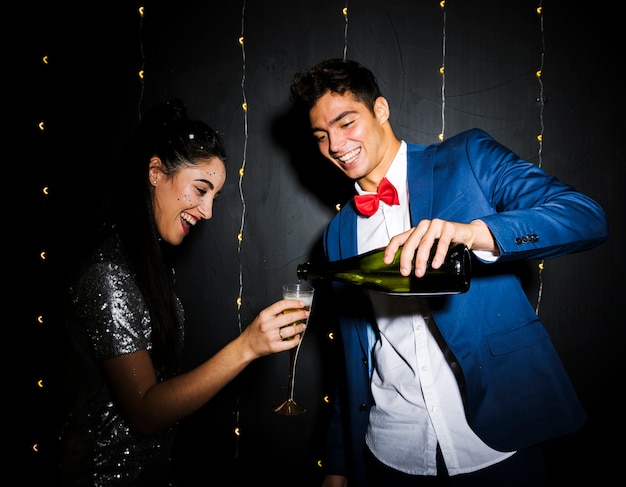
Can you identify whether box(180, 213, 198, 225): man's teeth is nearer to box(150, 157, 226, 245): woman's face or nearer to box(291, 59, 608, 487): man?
box(150, 157, 226, 245): woman's face

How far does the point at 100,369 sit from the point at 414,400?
43.3 inches

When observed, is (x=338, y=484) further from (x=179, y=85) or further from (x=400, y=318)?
(x=179, y=85)

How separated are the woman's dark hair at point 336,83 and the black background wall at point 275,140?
29.1 inches

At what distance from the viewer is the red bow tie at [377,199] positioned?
1.70m

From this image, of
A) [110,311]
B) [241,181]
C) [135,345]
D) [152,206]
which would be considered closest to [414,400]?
[135,345]

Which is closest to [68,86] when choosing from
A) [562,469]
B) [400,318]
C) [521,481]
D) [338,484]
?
[400,318]

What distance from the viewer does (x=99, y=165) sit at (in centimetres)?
269

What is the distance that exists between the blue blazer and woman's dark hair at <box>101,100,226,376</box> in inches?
35.6

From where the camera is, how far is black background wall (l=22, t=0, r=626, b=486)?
249 cm

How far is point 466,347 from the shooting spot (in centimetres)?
132

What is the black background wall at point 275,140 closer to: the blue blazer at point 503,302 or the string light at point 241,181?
the string light at point 241,181

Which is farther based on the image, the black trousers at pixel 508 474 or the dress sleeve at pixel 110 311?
the black trousers at pixel 508 474

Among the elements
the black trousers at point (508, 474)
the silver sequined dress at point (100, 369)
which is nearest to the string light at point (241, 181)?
the silver sequined dress at point (100, 369)

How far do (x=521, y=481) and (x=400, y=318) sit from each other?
66 centimetres
